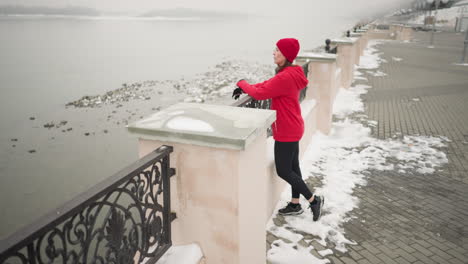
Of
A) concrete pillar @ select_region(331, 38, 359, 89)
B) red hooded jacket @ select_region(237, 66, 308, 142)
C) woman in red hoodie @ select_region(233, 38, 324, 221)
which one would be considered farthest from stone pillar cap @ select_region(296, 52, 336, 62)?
concrete pillar @ select_region(331, 38, 359, 89)

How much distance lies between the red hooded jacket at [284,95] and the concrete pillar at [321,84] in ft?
13.2

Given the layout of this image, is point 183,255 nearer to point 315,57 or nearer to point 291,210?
point 291,210

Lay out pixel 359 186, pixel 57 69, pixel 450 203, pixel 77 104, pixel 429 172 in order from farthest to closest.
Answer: pixel 57 69, pixel 77 104, pixel 429 172, pixel 359 186, pixel 450 203

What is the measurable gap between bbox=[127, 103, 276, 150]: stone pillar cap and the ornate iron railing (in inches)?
6.9

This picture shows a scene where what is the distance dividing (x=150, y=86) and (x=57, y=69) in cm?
1750

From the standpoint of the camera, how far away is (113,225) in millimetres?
2486

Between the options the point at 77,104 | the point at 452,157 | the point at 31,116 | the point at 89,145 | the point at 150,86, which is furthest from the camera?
the point at 150,86

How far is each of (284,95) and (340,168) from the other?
9.08 ft

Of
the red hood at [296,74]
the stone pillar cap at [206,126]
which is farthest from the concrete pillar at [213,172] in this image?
the red hood at [296,74]

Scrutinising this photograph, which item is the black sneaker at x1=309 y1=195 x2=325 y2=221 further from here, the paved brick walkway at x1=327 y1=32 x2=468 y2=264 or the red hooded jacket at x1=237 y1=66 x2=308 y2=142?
the red hooded jacket at x1=237 y1=66 x2=308 y2=142

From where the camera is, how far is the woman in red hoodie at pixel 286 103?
3822 mm

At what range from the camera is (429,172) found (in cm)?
610

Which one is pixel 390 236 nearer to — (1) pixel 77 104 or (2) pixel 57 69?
(1) pixel 77 104

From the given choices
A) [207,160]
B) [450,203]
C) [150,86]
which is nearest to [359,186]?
[450,203]
